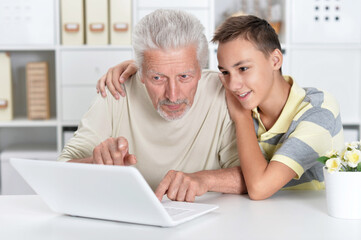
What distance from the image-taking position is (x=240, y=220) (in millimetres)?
1043

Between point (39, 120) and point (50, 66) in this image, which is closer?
point (39, 120)

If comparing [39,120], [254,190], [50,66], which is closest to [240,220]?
[254,190]

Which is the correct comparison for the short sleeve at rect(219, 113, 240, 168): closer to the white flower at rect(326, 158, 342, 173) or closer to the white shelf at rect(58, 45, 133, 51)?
the white flower at rect(326, 158, 342, 173)

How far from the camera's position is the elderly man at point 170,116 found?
1416 millimetres

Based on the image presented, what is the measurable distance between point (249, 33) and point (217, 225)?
651 mm

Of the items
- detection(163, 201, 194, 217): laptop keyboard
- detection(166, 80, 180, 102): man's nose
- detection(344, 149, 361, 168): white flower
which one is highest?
detection(166, 80, 180, 102): man's nose

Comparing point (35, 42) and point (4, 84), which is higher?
point (35, 42)

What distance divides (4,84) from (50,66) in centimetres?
48

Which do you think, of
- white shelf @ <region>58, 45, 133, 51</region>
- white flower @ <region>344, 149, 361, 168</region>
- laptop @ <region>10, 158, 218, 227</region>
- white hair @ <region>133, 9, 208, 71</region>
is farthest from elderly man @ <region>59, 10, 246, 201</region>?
white shelf @ <region>58, 45, 133, 51</region>

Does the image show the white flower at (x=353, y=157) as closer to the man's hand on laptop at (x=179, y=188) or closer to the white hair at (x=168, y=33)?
the man's hand on laptop at (x=179, y=188)

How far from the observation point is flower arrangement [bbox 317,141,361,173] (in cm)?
103

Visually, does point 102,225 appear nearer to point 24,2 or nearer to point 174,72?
point 174,72

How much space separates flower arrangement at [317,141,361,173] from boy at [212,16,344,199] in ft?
0.73

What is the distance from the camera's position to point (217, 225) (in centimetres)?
100
